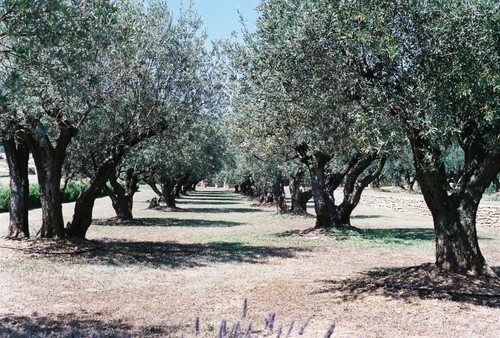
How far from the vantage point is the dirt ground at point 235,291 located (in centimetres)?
806

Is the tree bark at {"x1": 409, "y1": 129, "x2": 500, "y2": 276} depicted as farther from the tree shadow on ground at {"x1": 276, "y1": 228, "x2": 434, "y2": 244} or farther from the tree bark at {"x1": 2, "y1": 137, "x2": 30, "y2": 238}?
the tree bark at {"x1": 2, "y1": 137, "x2": 30, "y2": 238}

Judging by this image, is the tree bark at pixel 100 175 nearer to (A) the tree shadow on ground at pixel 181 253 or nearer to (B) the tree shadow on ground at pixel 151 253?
(B) the tree shadow on ground at pixel 151 253

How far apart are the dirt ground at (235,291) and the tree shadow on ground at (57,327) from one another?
16 mm

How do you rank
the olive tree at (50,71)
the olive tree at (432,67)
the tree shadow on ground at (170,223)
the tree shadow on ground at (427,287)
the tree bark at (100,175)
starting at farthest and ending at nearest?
the tree shadow on ground at (170,223), the tree bark at (100,175), the tree shadow on ground at (427,287), the olive tree at (432,67), the olive tree at (50,71)

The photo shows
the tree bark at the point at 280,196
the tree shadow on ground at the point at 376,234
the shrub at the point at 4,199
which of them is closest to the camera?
the tree shadow on ground at the point at 376,234

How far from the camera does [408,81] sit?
31.3 feet

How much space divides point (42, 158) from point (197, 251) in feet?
18.8

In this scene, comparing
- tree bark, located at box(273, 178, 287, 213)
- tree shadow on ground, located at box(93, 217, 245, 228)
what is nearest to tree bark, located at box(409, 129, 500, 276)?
tree shadow on ground, located at box(93, 217, 245, 228)

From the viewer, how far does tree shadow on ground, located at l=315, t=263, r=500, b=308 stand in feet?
32.0

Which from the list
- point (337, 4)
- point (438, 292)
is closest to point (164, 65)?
point (337, 4)

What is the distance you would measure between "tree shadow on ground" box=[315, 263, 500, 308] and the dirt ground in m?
0.02

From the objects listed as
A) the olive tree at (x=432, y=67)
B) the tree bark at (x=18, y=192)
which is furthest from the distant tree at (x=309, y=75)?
the tree bark at (x=18, y=192)

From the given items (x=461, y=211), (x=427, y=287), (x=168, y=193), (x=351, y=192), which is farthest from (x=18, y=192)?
(x=168, y=193)

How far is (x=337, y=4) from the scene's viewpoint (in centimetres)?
954
